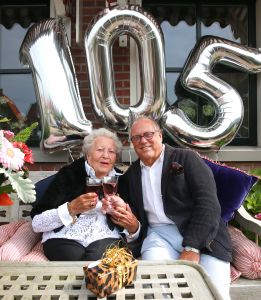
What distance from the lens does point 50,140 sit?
293 cm

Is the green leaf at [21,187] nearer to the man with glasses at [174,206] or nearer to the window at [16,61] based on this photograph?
the man with glasses at [174,206]

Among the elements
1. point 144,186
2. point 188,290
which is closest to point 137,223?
point 144,186

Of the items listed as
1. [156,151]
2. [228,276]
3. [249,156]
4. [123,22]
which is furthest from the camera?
[249,156]

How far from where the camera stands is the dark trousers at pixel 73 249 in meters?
2.10

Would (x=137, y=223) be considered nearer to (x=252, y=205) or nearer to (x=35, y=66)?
(x=252, y=205)

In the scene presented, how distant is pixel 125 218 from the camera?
2074mm

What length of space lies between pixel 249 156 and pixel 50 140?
5.43 feet

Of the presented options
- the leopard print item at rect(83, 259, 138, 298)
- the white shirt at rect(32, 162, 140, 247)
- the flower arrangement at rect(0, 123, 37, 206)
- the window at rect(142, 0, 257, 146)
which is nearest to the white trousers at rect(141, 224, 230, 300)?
the white shirt at rect(32, 162, 140, 247)

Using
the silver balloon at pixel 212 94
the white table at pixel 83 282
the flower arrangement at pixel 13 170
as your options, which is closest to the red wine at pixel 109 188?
the white table at pixel 83 282

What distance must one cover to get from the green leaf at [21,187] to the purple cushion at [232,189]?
4.73ft

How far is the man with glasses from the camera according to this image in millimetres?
1999

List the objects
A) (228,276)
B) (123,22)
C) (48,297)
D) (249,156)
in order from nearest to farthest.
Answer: (48,297) < (228,276) < (123,22) < (249,156)

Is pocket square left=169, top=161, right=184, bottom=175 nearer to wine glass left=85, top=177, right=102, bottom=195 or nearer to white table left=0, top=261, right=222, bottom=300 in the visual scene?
wine glass left=85, top=177, right=102, bottom=195

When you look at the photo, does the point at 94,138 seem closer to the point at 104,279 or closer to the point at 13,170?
the point at 13,170
